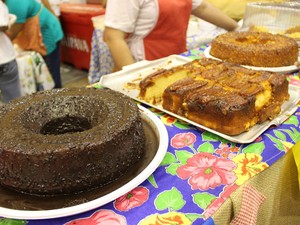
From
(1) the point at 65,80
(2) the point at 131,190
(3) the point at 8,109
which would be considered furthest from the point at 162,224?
(1) the point at 65,80

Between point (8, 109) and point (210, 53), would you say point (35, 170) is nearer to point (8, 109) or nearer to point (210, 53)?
A: point (8, 109)

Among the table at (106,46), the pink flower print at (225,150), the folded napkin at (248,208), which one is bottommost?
the table at (106,46)

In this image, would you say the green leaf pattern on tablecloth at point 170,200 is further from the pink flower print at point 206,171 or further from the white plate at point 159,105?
the white plate at point 159,105

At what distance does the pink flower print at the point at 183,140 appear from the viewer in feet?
2.54

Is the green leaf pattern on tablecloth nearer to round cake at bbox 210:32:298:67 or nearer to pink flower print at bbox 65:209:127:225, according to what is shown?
pink flower print at bbox 65:209:127:225

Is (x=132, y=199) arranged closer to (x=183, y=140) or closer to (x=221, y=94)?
(x=183, y=140)

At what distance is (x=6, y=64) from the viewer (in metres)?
1.86

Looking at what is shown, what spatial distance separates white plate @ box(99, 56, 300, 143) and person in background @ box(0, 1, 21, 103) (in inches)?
34.1

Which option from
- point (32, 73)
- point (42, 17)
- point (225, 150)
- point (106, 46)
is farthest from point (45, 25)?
point (225, 150)

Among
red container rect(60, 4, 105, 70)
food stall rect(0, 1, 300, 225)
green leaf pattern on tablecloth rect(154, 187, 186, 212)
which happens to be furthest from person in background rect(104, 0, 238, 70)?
red container rect(60, 4, 105, 70)

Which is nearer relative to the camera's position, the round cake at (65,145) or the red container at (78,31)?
the round cake at (65,145)

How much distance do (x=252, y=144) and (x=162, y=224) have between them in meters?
0.34

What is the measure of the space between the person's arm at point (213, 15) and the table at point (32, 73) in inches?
55.5

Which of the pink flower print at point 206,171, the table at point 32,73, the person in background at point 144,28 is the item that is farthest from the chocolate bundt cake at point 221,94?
the table at point 32,73
